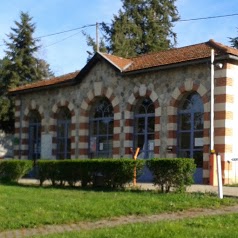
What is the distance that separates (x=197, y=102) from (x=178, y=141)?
184cm

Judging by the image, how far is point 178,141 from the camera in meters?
21.3

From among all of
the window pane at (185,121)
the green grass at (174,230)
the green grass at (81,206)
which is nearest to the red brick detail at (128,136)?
the window pane at (185,121)

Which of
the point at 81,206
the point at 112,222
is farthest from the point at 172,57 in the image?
the point at 112,222

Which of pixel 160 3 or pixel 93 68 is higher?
pixel 160 3

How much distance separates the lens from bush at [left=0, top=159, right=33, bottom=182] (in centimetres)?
2005

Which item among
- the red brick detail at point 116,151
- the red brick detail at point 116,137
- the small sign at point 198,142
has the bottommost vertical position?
the red brick detail at point 116,151

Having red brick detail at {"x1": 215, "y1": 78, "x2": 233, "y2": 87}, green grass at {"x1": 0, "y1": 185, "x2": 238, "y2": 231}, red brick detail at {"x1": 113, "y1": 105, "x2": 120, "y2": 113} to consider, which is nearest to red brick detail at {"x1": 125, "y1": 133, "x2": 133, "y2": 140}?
red brick detail at {"x1": 113, "y1": 105, "x2": 120, "y2": 113}

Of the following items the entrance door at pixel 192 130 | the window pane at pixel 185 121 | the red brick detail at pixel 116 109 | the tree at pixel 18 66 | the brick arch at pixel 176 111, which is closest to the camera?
the brick arch at pixel 176 111

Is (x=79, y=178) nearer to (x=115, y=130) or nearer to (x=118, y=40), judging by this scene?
(x=115, y=130)

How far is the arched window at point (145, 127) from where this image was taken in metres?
22.4

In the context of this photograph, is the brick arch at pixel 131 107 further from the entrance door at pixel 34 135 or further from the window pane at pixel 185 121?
the entrance door at pixel 34 135

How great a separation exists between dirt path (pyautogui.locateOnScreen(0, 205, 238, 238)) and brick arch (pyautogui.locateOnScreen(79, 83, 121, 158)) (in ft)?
39.4

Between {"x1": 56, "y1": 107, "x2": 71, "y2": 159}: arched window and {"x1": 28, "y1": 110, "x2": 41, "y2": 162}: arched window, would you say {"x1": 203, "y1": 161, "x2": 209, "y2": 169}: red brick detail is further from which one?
{"x1": 28, "y1": 110, "x2": 41, "y2": 162}: arched window

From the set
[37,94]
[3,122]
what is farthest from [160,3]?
[37,94]
